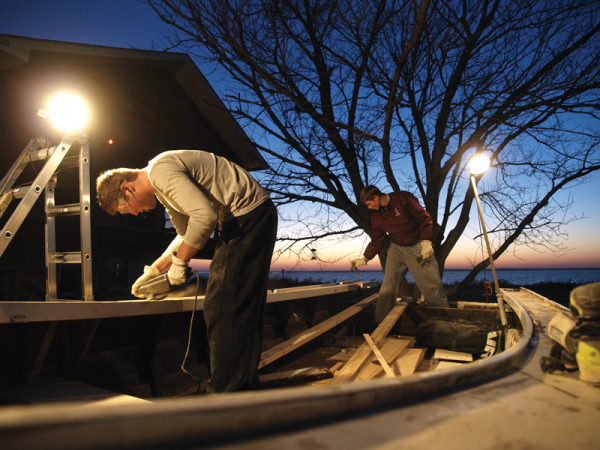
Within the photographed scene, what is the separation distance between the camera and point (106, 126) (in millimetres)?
9586

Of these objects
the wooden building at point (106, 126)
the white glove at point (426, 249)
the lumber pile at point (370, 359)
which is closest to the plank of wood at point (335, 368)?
the lumber pile at point (370, 359)

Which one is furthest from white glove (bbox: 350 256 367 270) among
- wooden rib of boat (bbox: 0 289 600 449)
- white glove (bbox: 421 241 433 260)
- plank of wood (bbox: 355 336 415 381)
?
wooden rib of boat (bbox: 0 289 600 449)

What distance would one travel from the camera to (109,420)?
1.61 ft

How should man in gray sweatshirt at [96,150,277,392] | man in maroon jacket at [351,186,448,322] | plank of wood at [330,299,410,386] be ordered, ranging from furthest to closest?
man in maroon jacket at [351,186,448,322], plank of wood at [330,299,410,386], man in gray sweatshirt at [96,150,277,392]

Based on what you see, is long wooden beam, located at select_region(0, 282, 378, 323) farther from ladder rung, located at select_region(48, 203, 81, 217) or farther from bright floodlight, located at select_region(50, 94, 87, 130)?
bright floodlight, located at select_region(50, 94, 87, 130)

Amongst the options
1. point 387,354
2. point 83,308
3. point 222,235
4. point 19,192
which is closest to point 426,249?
point 387,354

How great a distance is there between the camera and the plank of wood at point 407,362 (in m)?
2.98

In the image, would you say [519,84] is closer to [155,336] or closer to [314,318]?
[314,318]

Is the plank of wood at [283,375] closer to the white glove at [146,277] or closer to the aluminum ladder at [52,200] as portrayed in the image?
the white glove at [146,277]

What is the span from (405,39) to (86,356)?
6741 millimetres

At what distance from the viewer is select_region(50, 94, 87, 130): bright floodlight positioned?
2.91 m

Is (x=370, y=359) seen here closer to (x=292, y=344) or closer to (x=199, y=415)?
(x=292, y=344)

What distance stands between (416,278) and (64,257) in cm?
431

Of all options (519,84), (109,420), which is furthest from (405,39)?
(109,420)
